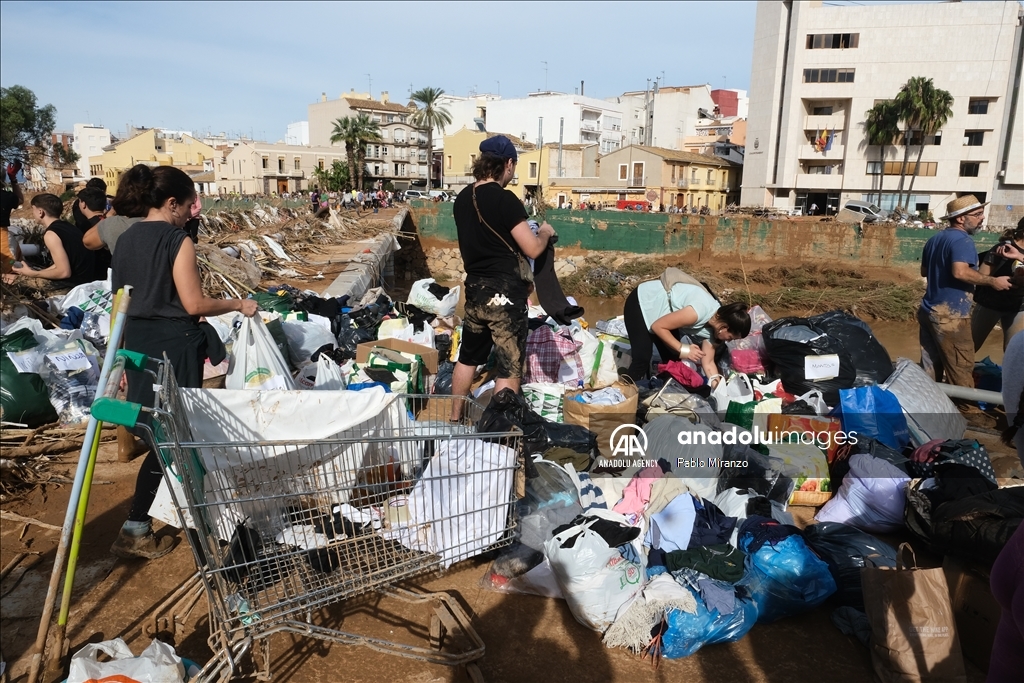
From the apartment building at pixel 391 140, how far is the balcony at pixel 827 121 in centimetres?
4176

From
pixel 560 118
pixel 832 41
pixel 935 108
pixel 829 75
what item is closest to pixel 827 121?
pixel 829 75

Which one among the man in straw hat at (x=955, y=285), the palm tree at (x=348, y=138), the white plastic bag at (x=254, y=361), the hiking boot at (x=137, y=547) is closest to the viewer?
the hiking boot at (x=137, y=547)

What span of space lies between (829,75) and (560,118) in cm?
2567

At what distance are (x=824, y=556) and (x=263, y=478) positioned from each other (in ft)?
7.89

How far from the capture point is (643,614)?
8.04 feet

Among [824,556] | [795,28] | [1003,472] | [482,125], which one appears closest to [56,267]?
[824,556]

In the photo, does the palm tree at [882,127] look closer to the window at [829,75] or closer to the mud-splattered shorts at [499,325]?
the window at [829,75]

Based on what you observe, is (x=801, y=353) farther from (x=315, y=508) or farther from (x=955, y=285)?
(x=315, y=508)

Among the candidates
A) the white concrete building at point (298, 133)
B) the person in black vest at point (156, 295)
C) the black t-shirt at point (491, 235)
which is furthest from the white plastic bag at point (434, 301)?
the white concrete building at point (298, 133)

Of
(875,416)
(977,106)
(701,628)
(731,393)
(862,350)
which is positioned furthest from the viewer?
(977,106)

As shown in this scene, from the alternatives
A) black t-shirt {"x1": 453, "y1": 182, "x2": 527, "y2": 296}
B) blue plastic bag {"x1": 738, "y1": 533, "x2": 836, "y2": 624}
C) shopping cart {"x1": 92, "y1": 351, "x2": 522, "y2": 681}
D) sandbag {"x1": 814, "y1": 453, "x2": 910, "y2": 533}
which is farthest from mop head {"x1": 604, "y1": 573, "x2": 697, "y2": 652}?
black t-shirt {"x1": 453, "y1": 182, "x2": 527, "y2": 296}

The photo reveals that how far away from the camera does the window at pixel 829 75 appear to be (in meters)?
38.0

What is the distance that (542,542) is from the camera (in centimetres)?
290

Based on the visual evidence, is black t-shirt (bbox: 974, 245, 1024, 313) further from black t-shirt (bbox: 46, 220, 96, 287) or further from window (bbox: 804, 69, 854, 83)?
window (bbox: 804, 69, 854, 83)
